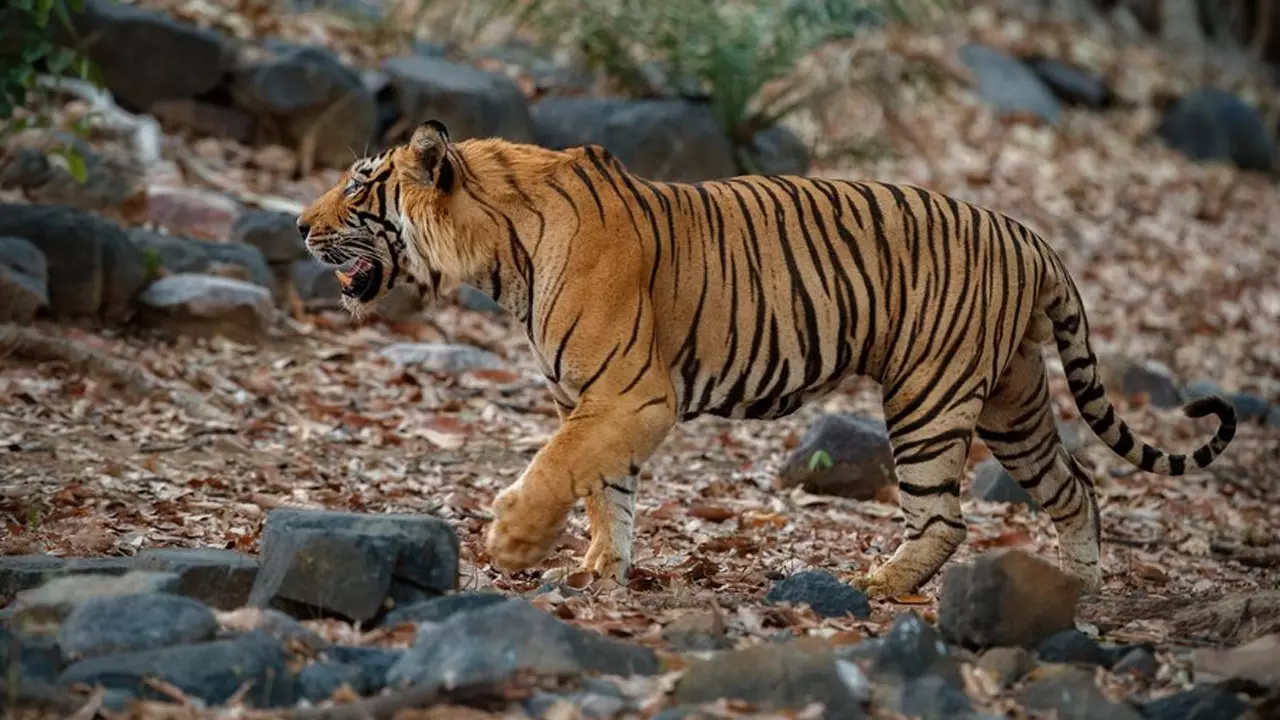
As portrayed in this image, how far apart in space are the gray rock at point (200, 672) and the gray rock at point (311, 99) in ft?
26.1

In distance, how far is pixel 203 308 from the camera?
9156mm

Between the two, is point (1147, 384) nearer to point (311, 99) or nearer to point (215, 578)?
point (311, 99)

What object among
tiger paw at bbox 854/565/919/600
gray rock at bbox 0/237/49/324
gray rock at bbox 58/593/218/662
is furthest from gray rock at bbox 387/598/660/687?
gray rock at bbox 0/237/49/324

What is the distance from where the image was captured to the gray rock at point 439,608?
466 cm

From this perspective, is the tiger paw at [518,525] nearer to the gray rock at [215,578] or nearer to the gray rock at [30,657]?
the gray rock at [215,578]

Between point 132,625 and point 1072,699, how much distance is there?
236 centimetres

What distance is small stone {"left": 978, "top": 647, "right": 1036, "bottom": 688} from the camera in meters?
4.48

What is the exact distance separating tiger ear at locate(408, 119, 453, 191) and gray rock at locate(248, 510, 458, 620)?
134 cm

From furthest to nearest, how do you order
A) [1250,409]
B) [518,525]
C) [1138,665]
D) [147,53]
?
[147,53] → [1250,409] → [518,525] → [1138,665]

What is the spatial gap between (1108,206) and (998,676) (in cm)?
1165

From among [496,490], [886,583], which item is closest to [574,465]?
[886,583]

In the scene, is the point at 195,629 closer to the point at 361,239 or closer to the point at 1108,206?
the point at 361,239

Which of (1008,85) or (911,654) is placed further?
(1008,85)

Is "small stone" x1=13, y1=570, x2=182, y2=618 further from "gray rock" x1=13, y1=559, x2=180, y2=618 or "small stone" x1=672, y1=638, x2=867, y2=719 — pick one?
"small stone" x1=672, y1=638, x2=867, y2=719
